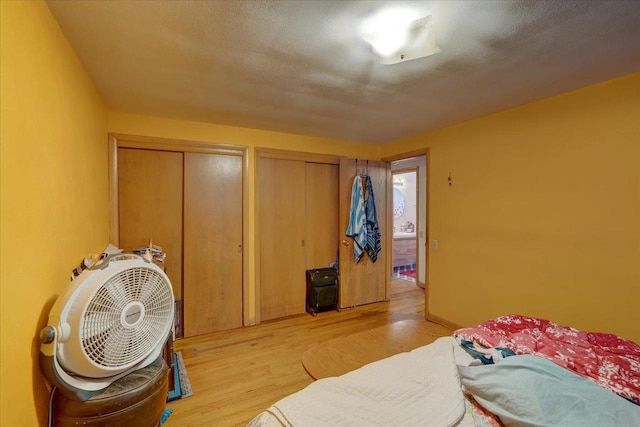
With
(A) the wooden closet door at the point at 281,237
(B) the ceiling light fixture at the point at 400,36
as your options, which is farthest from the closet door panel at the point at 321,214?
(B) the ceiling light fixture at the point at 400,36

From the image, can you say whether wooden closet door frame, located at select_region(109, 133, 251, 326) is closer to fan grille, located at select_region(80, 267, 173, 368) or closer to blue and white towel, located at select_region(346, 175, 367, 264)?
blue and white towel, located at select_region(346, 175, 367, 264)

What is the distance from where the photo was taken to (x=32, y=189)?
1.13 meters

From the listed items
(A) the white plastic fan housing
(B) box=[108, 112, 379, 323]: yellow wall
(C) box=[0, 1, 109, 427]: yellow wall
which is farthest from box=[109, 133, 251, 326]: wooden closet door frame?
(A) the white plastic fan housing

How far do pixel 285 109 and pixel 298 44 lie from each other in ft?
3.43

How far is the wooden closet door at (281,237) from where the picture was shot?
3371 millimetres

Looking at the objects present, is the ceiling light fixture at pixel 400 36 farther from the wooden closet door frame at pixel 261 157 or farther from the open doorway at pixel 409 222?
the open doorway at pixel 409 222

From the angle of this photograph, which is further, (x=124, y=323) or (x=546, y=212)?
(x=546, y=212)

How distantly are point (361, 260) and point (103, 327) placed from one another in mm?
3147

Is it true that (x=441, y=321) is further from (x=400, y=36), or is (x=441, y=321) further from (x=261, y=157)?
(x=400, y=36)

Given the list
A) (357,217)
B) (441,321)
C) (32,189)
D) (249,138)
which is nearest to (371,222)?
(357,217)

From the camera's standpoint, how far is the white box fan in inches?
40.4

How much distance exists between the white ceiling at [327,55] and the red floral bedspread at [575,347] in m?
1.56

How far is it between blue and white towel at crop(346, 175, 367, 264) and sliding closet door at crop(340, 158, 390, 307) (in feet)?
0.20

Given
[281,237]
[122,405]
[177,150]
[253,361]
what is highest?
[177,150]
